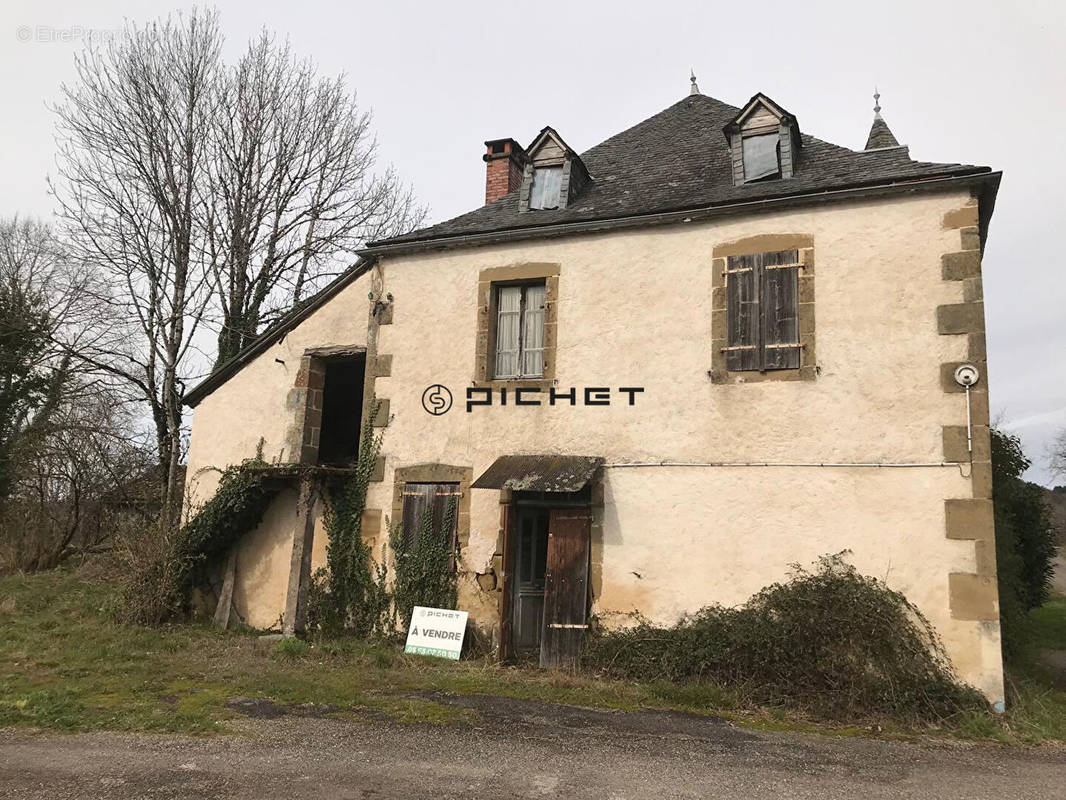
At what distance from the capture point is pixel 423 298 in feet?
34.0

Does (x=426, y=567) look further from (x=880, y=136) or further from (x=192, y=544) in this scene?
(x=880, y=136)

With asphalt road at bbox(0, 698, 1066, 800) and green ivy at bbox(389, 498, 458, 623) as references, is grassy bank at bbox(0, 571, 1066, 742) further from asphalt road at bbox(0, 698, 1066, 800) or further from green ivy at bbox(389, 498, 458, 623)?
green ivy at bbox(389, 498, 458, 623)

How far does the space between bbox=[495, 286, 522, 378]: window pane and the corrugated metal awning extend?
3.96 feet

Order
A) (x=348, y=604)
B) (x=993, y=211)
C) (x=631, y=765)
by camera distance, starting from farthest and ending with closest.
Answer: (x=348, y=604) → (x=993, y=211) → (x=631, y=765)

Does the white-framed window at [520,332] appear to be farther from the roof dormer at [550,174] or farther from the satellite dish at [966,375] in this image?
the satellite dish at [966,375]

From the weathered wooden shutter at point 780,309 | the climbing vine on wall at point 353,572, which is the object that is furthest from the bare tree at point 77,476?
the weathered wooden shutter at point 780,309

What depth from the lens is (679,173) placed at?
10.2m

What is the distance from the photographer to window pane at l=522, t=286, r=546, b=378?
967 cm

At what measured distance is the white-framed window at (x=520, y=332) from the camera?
9.73 metres

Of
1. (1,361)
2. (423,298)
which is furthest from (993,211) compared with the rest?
(1,361)

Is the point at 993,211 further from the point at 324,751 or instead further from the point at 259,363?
the point at 259,363

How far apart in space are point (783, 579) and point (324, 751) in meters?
4.71

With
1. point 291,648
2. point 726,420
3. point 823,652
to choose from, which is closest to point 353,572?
point 291,648

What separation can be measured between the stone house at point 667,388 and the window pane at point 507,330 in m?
0.03
